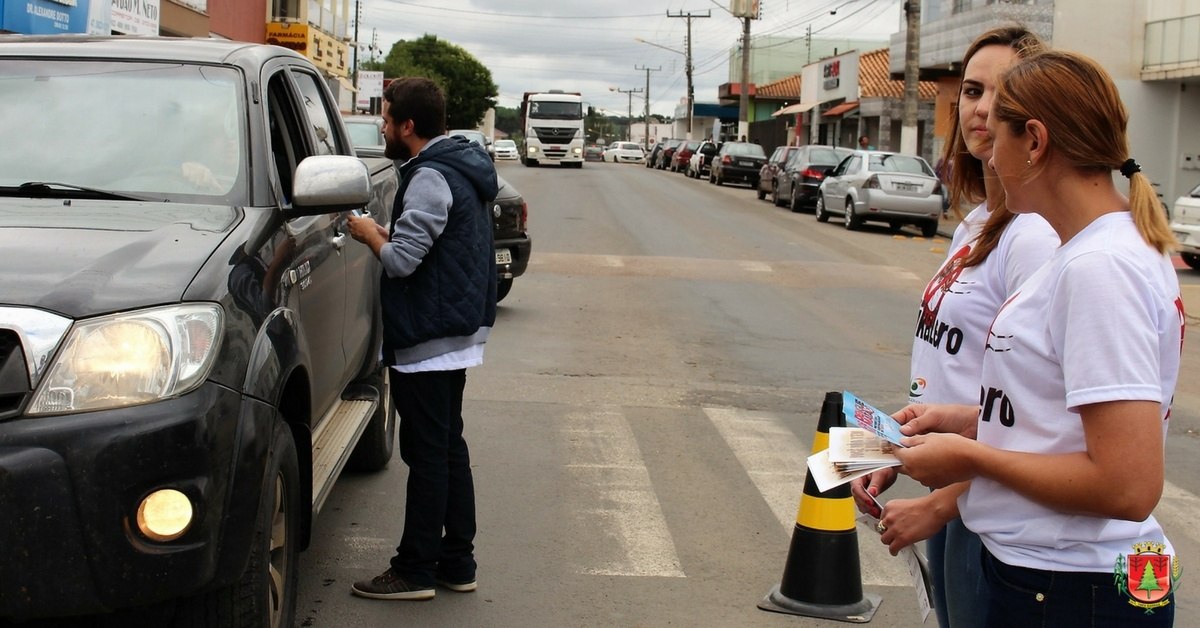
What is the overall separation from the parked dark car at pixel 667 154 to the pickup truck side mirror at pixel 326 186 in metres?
57.0

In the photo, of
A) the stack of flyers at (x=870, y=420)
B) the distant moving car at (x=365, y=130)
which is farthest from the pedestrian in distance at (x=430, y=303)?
the distant moving car at (x=365, y=130)

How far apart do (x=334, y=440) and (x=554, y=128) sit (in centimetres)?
5175

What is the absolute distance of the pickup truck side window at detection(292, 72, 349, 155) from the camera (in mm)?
5500

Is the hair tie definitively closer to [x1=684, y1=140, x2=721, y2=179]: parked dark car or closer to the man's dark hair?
the man's dark hair

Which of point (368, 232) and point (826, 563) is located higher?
point (368, 232)

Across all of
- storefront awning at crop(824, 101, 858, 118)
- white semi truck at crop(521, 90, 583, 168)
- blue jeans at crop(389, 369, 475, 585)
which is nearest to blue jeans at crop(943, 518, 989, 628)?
blue jeans at crop(389, 369, 475, 585)

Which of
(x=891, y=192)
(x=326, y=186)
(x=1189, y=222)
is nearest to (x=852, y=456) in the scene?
(x=326, y=186)

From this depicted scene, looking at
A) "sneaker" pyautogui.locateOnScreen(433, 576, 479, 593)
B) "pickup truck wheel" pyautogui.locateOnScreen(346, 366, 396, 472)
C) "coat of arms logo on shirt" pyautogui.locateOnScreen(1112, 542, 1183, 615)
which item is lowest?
"sneaker" pyautogui.locateOnScreen(433, 576, 479, 593)

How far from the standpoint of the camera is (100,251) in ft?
10.9

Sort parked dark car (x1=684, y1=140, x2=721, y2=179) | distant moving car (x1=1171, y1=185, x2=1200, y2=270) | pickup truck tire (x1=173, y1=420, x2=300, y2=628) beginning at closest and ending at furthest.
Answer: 1. pickup truck tire (x1=173, y1=420, x2=300, y2=628)
2. distant moving car (x1=1171, y1=185, x2=1200, y2=270)
3. parked dark car (x1=684, y1=140, x2=721, y2=179)

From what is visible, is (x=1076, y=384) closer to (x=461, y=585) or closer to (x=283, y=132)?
(x=461, y=585)

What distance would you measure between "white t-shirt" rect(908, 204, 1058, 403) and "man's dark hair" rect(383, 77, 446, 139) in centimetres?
229

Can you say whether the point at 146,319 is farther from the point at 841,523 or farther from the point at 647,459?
the point at 647,459

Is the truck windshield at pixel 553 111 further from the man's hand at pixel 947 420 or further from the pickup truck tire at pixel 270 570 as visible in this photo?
the man's hand at pixel 947 420
